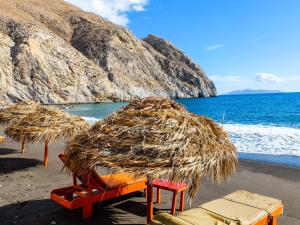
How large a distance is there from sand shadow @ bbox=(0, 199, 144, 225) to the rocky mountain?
43.6 metres

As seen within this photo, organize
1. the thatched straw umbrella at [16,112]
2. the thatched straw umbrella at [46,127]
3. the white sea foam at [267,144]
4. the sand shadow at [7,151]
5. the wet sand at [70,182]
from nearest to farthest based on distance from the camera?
the wet sand at [70,182]
the thatched straw umbrella at [46,127]
the thatched straw umbrella at [16,112]
the sand shadow at [7,151]
the white sea foam at [267,144]

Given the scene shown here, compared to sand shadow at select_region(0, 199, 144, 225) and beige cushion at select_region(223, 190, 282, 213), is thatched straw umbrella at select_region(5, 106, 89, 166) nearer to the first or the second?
sand shadow at select_region(0, 199, 144, 225)

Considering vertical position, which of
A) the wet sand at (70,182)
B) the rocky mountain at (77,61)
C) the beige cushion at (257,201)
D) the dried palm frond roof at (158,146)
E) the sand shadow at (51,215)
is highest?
the rocky mountain at (77,61)

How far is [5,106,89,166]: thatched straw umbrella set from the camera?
886 cm

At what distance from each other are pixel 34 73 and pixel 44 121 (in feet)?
156

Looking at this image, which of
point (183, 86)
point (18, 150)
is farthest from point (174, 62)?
point (18, 150)

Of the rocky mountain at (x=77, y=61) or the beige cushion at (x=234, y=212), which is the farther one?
the rocky mountain at (x=77, y=61)

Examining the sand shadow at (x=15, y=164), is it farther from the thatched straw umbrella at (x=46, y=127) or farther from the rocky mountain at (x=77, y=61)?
the rocky mountain at (x=77, y=61)

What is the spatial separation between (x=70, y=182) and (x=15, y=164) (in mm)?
2722

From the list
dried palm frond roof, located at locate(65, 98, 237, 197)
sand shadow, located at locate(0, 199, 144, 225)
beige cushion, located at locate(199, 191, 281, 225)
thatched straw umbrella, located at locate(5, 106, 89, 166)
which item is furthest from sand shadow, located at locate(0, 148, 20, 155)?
beige cushion, located at locate(199, 191, 281, 225)

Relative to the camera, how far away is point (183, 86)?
99.7 metres

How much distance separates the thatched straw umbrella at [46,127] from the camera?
8859 millimetres

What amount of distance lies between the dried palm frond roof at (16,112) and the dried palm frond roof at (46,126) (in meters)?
0.94

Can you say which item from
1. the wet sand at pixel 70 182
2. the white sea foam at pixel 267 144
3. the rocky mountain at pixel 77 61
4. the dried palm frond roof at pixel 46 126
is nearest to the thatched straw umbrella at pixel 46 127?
the dried palm frond roof at pixel 46 126
